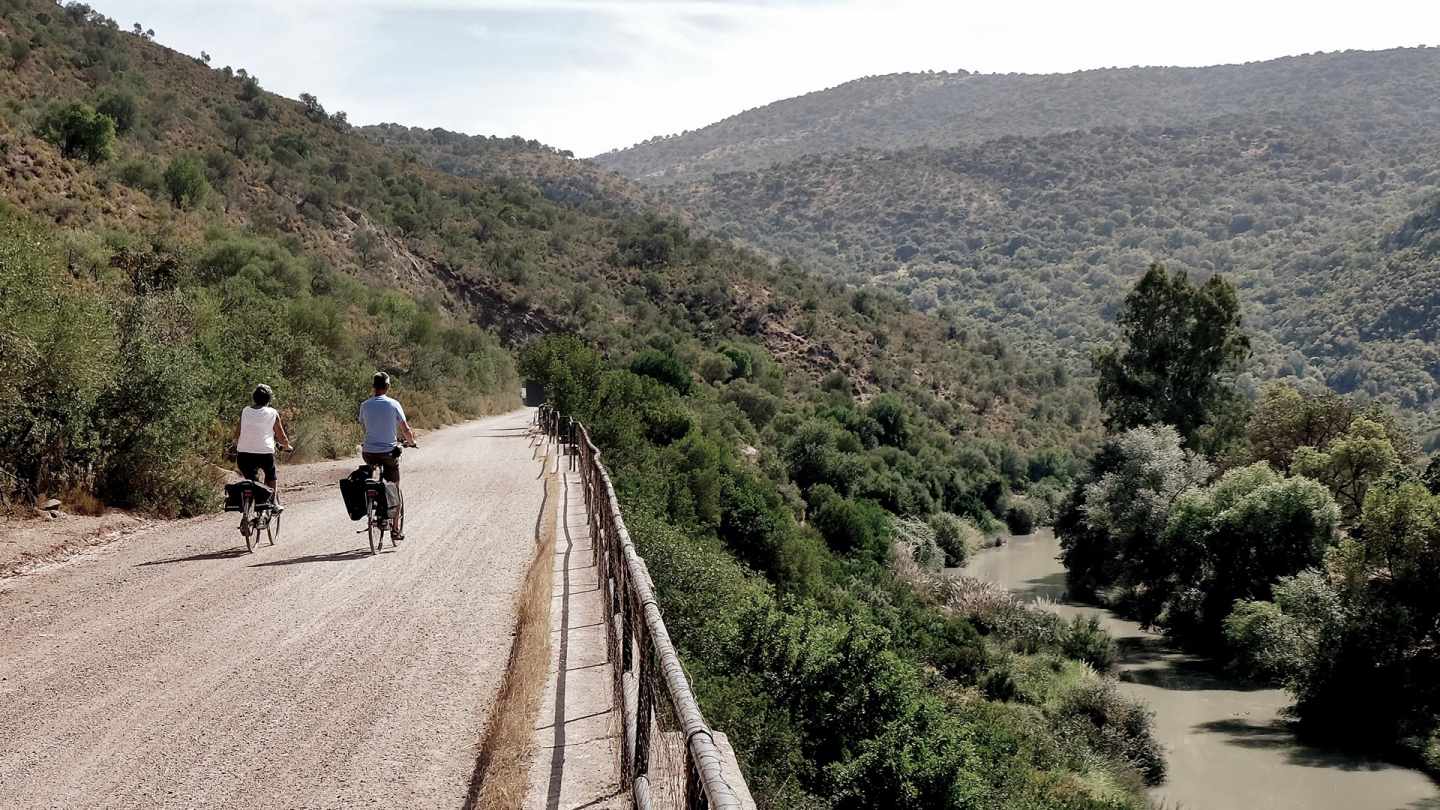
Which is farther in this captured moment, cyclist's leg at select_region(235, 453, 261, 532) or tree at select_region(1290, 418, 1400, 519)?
tree at select_region(1290, 418, 1400, 519)

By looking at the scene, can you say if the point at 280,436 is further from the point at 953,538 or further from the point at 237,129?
the point at 237,129

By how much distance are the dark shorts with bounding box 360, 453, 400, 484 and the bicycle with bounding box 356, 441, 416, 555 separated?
55 mm

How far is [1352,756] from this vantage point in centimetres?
2534

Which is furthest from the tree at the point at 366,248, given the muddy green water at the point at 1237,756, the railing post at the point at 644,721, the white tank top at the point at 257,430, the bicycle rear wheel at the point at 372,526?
the railing post at the point at 644,721

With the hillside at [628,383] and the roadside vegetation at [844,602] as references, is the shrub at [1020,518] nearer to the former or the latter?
the hillside at [628,383]

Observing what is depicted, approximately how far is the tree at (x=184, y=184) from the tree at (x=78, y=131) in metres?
3.23

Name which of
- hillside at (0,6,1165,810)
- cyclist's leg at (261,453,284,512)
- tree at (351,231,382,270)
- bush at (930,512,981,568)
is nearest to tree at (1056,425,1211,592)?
hillside at (0,6,1165,810)

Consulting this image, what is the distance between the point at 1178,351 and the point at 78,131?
50.3 m

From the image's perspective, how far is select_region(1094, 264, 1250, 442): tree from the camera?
50.4 meters

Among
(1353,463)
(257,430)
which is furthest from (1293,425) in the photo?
(257,430)

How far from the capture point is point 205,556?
12.5 meters

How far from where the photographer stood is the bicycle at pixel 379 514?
12.8 m

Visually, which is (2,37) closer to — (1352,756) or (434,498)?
(434,498)

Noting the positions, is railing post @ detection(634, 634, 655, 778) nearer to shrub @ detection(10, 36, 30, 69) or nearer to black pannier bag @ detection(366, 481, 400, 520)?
black pannier bag @ detection(366, 481, 400, 520)
